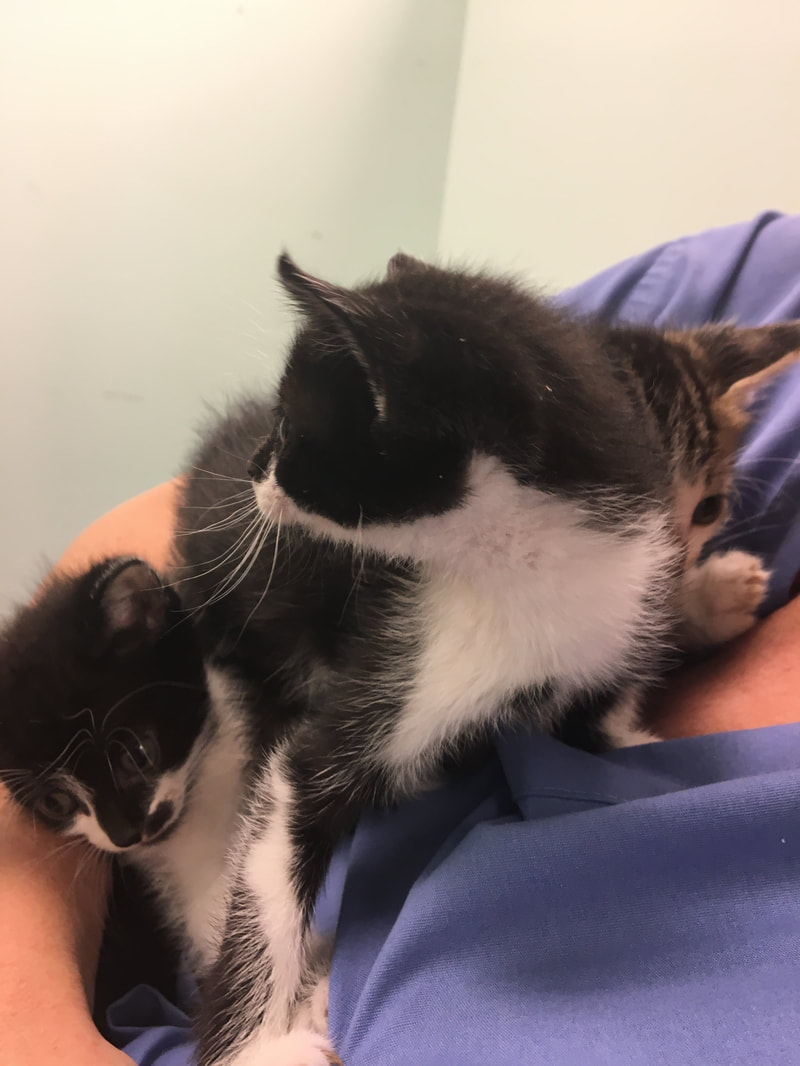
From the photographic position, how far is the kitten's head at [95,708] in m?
0.92

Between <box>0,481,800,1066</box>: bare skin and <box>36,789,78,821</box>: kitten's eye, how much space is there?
0.03 m

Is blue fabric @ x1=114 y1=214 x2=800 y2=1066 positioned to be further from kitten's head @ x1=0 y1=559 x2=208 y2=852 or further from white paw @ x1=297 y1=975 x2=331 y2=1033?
kitten's head @ x1=0 y1=559 x2=208 y2=852

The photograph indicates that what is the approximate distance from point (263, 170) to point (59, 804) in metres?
1.55

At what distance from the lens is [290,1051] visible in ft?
2.23

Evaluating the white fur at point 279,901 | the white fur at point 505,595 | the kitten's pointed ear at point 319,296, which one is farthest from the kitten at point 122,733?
the kitten's pointed ear at point 319,296

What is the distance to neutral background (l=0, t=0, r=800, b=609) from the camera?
1.42 metres

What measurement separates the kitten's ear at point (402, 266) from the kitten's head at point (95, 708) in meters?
0.51

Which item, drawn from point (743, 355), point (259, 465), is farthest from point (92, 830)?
point (743, 355)

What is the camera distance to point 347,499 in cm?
67

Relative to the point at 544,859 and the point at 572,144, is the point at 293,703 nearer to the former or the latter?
the point at 544,859

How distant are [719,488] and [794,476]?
0.09 meters

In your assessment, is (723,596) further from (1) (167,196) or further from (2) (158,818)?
(1) (167,196)

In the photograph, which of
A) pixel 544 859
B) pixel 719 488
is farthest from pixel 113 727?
pixel 719 488

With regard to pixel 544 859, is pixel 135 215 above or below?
above
